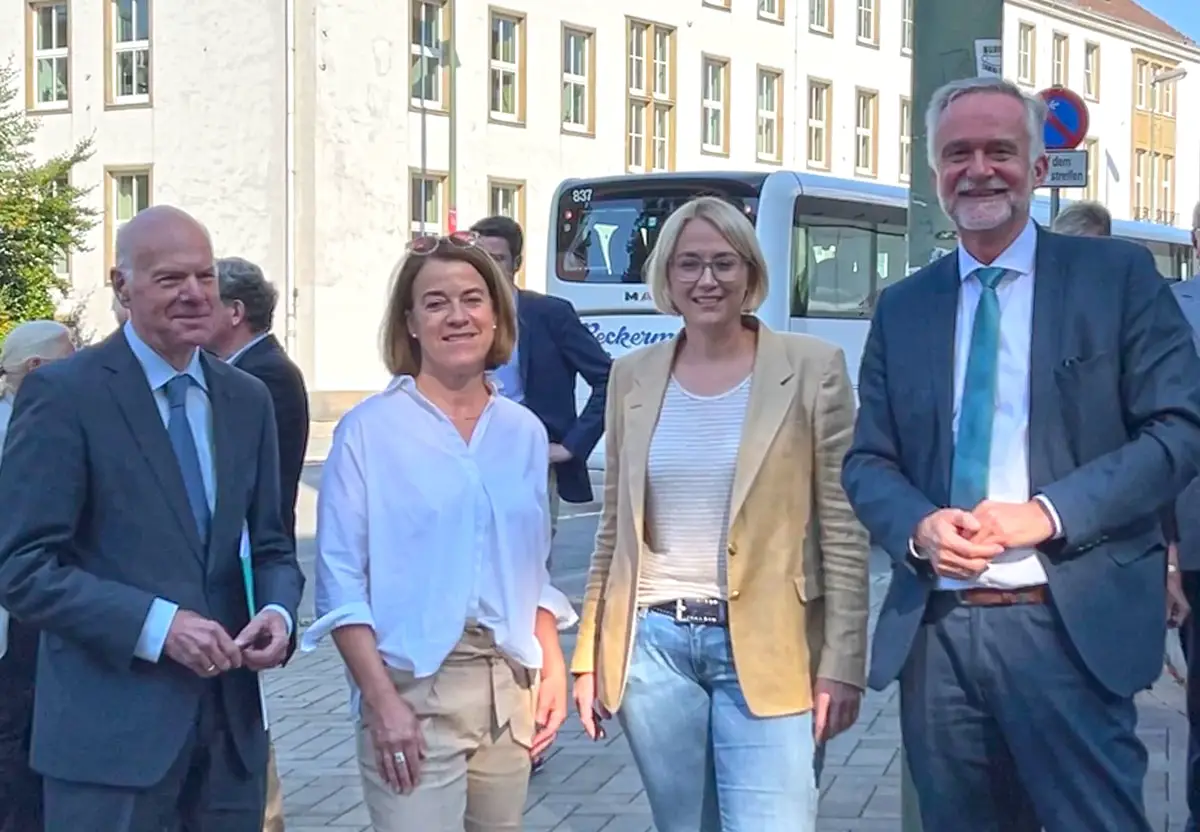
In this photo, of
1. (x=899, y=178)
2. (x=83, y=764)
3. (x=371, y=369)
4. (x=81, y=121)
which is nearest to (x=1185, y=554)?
(x=83, y=764)

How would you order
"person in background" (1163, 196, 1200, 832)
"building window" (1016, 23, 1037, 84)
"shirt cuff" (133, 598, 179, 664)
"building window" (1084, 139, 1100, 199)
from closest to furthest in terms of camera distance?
"shirt cuff" (133, 598, 179, 664)
"person in background" (1163, 196, 1200, 832)
"building window" (1016, 23, 1037, 84)
"building window" (1084, 139, 1100, 199)

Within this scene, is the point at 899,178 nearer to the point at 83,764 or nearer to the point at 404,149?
the point at 404,149

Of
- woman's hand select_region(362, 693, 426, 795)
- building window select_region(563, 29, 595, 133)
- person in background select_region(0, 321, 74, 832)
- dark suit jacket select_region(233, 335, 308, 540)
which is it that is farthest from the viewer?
building window select_region(563, 29, 595, 133)

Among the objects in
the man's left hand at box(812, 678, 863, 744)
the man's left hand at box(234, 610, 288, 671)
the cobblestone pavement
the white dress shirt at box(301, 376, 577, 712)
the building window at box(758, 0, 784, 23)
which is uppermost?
the building window at box(758, 0, 784, 23)

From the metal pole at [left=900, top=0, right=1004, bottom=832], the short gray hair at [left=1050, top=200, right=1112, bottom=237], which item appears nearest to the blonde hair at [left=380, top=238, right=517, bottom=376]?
the metal pole at [left=900, top=0, right=1004, bottom=832]

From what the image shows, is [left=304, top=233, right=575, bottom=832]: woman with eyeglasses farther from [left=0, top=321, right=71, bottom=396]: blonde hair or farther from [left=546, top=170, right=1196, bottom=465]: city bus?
[left=546, top=170, right=1196, bottom=465]: city bus

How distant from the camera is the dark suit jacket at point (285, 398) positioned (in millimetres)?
5422

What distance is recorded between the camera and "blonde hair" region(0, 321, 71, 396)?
493 cm

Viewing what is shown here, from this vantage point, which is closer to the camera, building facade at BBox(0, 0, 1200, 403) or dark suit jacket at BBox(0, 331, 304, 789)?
dark suit jacket at BBox(0, 331, 304, 789)

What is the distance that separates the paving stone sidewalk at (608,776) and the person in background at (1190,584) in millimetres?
810

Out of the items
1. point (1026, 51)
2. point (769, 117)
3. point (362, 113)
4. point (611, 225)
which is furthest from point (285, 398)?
point (1026, 51)

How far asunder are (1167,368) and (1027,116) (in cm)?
59

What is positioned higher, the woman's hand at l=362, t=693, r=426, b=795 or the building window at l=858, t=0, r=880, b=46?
the building window at l=858, t=0, r=880, b=46

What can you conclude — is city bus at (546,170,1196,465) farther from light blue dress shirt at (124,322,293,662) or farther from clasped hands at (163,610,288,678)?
clasped hands at (163,610,288,678)
